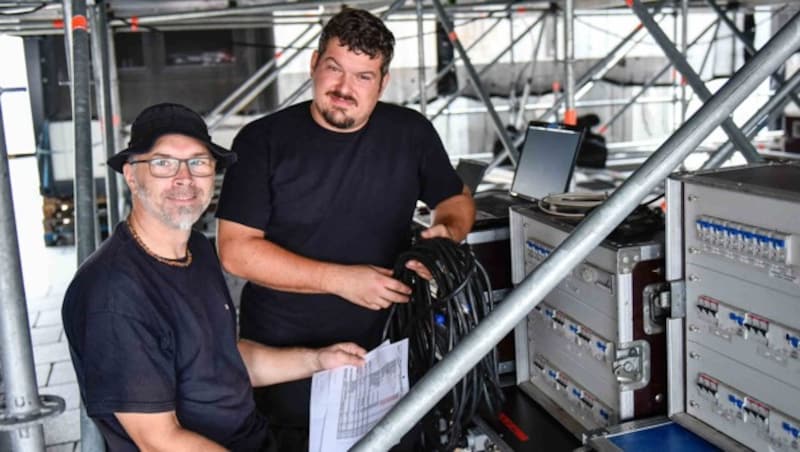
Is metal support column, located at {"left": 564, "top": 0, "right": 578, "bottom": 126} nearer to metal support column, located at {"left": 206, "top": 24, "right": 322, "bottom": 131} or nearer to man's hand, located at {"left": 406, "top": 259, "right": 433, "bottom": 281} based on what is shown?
man's hand, located at {"left": 406, "top": 259, "right": 433, "bottom": 281}

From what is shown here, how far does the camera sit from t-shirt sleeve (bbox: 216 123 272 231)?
2156mm

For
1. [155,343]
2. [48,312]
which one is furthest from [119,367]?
[48,312]

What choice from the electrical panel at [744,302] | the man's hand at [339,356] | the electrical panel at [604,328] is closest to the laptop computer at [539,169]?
the electrical panel at [604,328]

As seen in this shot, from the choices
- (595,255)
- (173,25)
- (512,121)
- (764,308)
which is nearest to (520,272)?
(595,255)

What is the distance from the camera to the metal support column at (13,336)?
135 cm

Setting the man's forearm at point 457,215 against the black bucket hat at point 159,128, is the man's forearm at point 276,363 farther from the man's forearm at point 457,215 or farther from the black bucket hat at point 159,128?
the black bucket hat at point 159,128

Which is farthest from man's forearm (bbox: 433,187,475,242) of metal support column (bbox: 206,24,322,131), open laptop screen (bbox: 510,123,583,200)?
metal support column (bbox: 206,24,322,131)

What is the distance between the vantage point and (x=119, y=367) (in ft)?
4.80

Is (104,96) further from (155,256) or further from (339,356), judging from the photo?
(155,256)

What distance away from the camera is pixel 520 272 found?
7.10 ft

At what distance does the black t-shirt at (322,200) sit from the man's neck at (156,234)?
0.46 metres

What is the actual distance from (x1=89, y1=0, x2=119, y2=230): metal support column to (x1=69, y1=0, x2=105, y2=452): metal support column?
757 millimetres

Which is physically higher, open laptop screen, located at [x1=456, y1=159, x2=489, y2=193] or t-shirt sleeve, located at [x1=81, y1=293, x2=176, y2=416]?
open laptop screen, located at [x1=456, y1=159, x2=489, y2=193]

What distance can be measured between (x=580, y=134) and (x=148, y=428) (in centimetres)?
159
